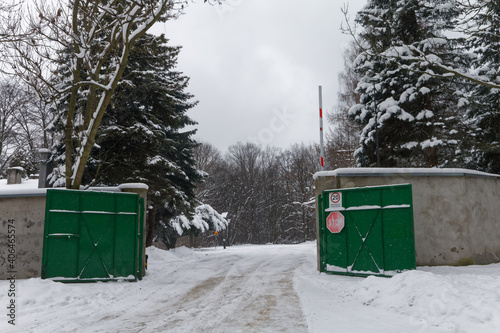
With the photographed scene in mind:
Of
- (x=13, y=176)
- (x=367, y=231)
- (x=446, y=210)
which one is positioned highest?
(x=13, y=176)

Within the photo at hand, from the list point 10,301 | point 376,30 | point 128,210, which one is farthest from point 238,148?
point 10,301

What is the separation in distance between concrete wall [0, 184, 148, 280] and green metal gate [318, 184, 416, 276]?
753cm

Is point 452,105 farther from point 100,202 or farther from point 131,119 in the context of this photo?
point 100,202

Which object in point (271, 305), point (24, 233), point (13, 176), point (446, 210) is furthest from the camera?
point (13, 176)

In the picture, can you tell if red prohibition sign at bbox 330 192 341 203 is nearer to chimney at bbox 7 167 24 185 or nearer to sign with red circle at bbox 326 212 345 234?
sign with red circle at bbox 326 212 345 234

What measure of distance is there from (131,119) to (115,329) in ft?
34.3

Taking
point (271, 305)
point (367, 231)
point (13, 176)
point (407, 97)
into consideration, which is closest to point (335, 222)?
point (367, 231)

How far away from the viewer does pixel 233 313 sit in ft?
20.1

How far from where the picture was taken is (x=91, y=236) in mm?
9172

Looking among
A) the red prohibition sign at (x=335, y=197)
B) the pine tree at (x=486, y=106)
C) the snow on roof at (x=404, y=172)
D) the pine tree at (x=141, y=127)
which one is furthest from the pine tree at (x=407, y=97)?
the pine tree at (x=141, y=127)

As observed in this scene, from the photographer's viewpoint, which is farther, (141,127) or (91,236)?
(141,127)

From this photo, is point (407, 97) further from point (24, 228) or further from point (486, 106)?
point (24, 228)

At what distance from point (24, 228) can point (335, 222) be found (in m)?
8.16

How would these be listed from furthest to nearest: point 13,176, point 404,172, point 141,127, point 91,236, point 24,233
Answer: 1. point 13,176
2. point 141,127
3. point 404,172
4. point 24,233
5. point 91,236
